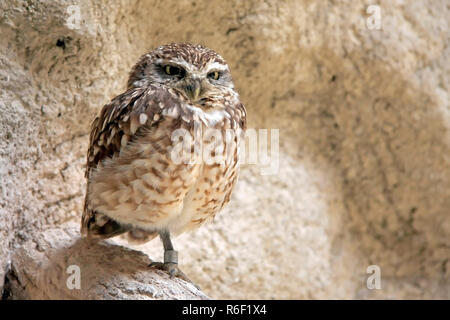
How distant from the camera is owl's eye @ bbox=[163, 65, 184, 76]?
3092mm

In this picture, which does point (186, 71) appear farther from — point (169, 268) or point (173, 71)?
point (169, 268)

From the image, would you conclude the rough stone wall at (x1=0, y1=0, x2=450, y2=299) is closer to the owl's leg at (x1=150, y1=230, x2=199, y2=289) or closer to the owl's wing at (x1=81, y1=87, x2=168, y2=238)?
the owl's wing at (x1=81, y1=87, x2=168, y2=238)

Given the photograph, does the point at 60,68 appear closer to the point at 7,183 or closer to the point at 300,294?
the point at 7,183

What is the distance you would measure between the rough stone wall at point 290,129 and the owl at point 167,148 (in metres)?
0.43

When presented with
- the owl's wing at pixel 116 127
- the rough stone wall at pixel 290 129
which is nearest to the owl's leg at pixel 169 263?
the owl's wing at pixel 116 127

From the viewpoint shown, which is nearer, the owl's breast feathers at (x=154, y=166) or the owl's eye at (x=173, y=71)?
the owl's breast feathers at (x=154, y=166)

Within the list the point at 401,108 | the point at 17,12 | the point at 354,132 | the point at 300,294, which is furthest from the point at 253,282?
the point at 17,12

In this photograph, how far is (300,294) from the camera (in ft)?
14.2

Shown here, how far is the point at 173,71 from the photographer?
10.2 feet

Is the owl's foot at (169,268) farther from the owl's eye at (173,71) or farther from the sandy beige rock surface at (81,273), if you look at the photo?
the owl's eye at (173,71)

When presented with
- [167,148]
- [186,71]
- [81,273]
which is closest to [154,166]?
[167,148]

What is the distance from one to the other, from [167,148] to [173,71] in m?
0.39

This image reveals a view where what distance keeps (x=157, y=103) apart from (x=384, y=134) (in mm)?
1875

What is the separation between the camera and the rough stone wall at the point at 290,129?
11.4 ft
